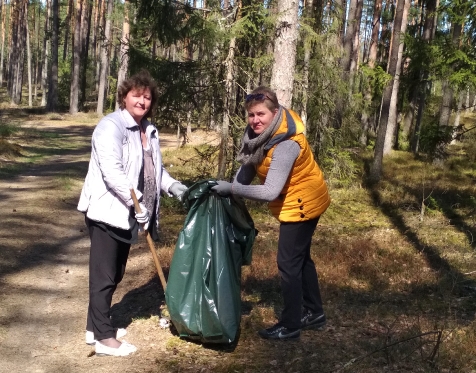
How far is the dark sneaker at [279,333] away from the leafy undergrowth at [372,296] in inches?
2.6

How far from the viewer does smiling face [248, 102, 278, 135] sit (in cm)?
402

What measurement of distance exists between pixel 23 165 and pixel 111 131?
1132 cm

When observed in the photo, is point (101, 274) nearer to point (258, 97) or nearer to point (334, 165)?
point (258, 97)

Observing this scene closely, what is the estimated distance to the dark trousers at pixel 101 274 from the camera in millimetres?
4176

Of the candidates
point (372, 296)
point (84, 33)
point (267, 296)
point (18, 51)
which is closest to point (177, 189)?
point (267, 296)

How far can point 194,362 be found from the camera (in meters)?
4.19

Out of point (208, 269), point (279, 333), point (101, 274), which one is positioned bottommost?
point (279, 333)

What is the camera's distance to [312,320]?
4.79 m

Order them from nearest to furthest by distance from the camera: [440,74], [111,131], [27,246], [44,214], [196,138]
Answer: [111,131], [27,246], [44,214], [440,74], [196,138]

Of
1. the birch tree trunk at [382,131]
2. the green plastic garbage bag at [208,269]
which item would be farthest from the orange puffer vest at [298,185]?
the birch tree trunk at [382,131]

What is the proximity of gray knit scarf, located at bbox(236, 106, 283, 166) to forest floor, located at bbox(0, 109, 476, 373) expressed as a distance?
155cm

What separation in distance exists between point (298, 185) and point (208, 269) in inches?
38.0

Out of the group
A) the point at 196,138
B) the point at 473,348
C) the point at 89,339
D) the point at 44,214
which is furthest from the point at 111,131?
the point at 196,138

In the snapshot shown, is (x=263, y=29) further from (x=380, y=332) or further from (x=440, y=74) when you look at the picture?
(x=380, y=332)
